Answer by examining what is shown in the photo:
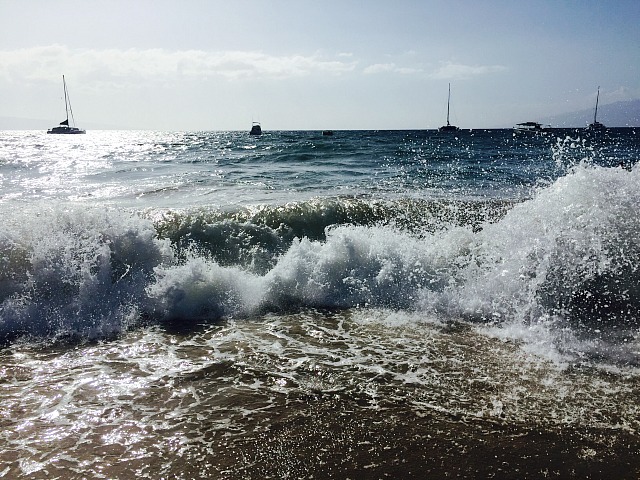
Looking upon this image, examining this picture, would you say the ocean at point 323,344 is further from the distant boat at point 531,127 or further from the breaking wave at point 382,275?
the distant boat at point 531,127

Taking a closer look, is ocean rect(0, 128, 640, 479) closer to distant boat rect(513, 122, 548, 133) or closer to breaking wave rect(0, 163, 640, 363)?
breaking wave rect(0, 163, 640, 363)

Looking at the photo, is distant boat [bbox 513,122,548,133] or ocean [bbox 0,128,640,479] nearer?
ocean [bbox 0,128,640,479]

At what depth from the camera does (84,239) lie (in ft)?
25.8

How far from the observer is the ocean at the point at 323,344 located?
11.4ft

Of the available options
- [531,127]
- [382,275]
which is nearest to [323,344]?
[382,275]

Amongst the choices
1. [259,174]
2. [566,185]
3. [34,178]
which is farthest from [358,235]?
[34,178]

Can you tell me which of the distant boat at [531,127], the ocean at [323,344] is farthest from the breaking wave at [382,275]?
the distant boat at [531,127]

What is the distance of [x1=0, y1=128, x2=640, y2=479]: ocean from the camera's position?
3.47 m

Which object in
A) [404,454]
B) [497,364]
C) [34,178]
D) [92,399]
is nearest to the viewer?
[404,454]

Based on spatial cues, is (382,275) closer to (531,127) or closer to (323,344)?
(323,344)

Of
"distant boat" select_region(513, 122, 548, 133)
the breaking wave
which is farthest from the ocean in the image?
"distant boat" select_region(513, 122, 548, 133)

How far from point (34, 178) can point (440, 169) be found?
1848cm

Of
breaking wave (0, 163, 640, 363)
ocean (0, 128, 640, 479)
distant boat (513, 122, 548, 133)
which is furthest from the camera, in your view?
distant boat (513, 122, 548, 133)

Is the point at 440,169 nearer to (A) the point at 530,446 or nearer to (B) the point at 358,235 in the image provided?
(B) the point at 358,235
